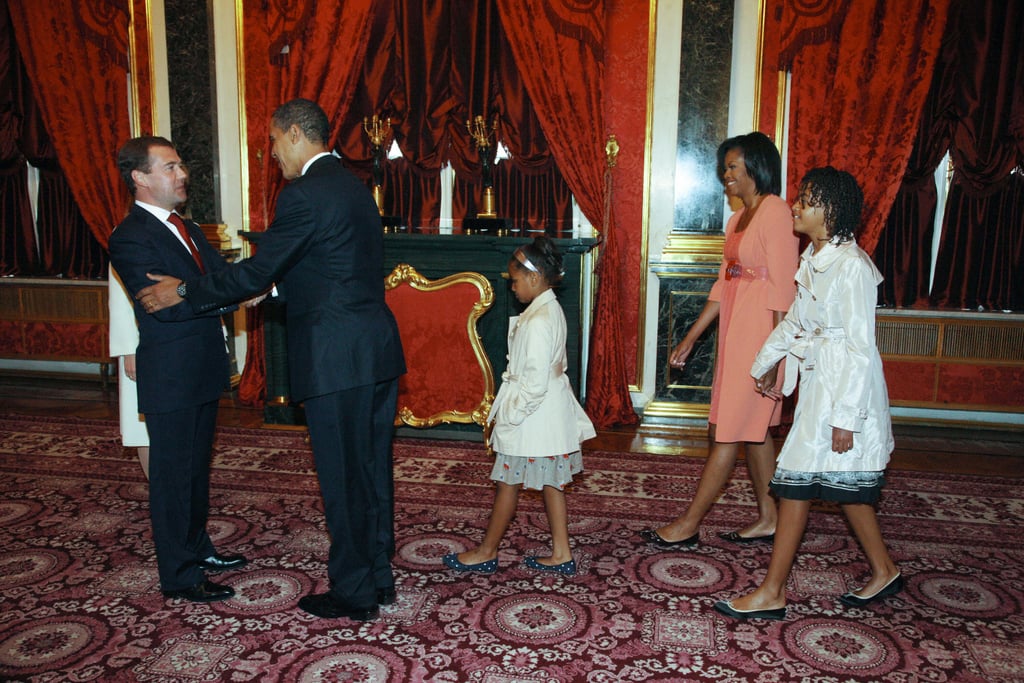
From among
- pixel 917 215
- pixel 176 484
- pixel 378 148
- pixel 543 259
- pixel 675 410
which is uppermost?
pixel 378 148

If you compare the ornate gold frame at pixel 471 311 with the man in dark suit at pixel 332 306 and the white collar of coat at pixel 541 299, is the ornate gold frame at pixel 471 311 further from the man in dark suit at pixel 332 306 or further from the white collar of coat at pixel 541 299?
the man in dark suit at pixel 332 306

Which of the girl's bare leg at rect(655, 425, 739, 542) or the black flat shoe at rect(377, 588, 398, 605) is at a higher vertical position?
the girl's bare leg at rect(655, 425, 739, 542)

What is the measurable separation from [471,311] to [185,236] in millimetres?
2127

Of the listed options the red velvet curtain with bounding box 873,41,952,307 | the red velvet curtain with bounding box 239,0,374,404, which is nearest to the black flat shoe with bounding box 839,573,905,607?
the red velvet curtain with bounding box 873,41,952,307

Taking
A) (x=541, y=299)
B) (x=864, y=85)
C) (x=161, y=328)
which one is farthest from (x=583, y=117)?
(x=161, y=328)

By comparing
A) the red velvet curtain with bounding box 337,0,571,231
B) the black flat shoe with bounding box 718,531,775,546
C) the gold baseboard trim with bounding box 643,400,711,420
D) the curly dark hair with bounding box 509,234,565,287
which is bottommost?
the black flat shoe with bounding box 718,531,775,546

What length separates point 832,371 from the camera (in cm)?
273

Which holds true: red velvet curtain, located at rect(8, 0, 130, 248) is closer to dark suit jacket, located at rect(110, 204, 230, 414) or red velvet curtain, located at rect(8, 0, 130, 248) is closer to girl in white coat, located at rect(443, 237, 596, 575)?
dark suit jacket, located at rect(110, 204, 230, 414)

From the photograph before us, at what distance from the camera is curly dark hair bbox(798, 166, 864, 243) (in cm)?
278

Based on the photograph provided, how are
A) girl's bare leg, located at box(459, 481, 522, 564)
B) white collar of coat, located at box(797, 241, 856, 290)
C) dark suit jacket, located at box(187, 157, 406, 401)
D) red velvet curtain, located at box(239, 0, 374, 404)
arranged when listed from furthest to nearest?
red velvet curtain, located at box(239, 0, 374, 404)
girl's bare leg, located at box(459, 481, 522, 564)
white collar of coat, located at box(797, 241, 856, 290)
dark suit jacket, located at box(187, 157, 406, 401)

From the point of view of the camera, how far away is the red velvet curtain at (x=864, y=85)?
16.8ft

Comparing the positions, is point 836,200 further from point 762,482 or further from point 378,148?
point 378,148

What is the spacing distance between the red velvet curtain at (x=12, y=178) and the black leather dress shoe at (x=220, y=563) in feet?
15.7

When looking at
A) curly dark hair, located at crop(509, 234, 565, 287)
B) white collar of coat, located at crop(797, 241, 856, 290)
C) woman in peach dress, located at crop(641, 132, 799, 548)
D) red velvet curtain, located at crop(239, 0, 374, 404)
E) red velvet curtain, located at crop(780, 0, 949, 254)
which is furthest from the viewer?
red velvet curtain, located at crop(239, 0, 374, 404)
